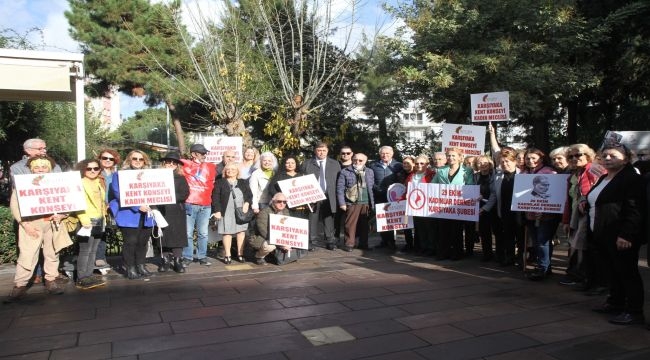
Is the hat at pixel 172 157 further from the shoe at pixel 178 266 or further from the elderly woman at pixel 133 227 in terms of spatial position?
the shoe at pixel 178 266

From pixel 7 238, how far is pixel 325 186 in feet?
16.7

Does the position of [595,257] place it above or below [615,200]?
below

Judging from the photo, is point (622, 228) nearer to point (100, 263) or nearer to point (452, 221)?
point (452, 221)

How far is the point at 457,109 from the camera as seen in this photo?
42.4ft

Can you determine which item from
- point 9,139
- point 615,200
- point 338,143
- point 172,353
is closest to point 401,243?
point 615,200

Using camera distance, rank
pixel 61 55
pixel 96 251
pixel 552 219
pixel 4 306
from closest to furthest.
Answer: pixel 4 306 → pixel 552 219 → pixel 96 251 → pixel 61 55

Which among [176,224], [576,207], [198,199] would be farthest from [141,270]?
[576,207]

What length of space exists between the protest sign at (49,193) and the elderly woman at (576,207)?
5.99 m

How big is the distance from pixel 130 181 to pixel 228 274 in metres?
1.87

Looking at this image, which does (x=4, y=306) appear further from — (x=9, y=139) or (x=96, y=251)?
(x=9, y=139)

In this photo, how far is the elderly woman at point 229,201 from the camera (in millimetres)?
7703

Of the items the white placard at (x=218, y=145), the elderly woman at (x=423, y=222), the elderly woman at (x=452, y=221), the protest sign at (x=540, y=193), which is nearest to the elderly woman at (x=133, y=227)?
the white placard at (x=218, y=145)

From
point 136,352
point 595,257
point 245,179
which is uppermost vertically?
point 245,179

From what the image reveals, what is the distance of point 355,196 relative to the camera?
870 cm
